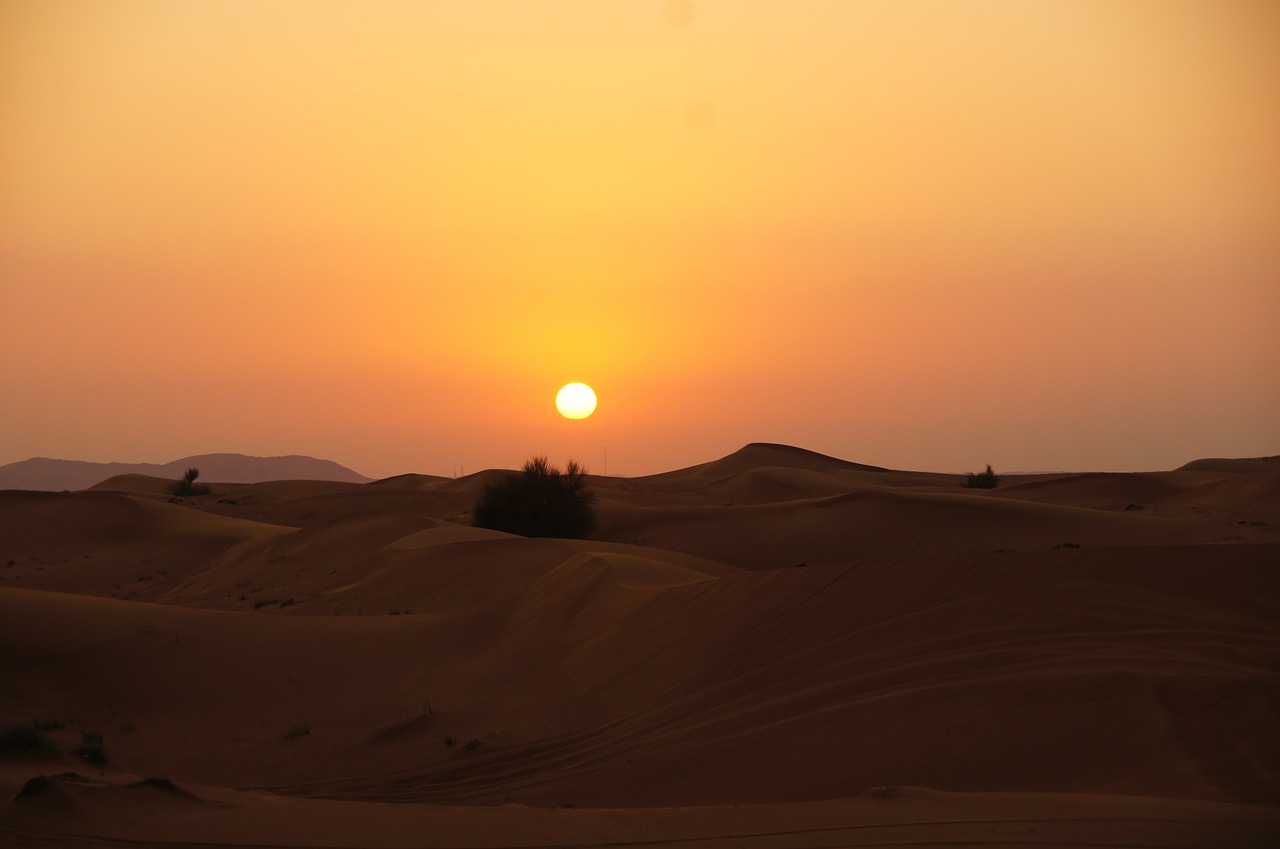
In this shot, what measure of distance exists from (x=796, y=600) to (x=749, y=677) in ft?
6.55

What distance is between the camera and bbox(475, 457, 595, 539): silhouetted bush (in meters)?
32.8

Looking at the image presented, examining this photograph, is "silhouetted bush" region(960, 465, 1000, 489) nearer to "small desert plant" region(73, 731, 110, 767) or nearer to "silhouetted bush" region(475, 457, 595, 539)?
"silhouetted bush" region(475, 457, 595, 539)

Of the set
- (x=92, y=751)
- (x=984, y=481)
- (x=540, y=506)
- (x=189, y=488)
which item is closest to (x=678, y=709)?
(x=92, y=751)

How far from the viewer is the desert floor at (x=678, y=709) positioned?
6.93 m

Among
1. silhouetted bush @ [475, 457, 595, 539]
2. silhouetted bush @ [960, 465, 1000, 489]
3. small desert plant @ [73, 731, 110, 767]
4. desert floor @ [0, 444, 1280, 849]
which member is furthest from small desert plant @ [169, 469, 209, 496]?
small desert plant @ [73, 731, 110, 767]

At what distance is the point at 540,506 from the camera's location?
32875 millimetres

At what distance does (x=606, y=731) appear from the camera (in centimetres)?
1099

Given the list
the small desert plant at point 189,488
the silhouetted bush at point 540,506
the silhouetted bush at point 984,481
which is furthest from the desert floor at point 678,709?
the silhouetted bush at point 984,481

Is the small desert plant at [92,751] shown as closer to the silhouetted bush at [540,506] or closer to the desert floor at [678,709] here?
the desert floor at [678,709]

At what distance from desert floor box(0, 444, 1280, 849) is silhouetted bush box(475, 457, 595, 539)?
10.3 metres

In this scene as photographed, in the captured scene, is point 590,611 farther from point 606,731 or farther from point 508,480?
point 508,480

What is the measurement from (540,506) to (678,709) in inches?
868

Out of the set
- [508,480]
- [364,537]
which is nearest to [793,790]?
[364,537]

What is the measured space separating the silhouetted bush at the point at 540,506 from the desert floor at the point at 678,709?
1029cm
